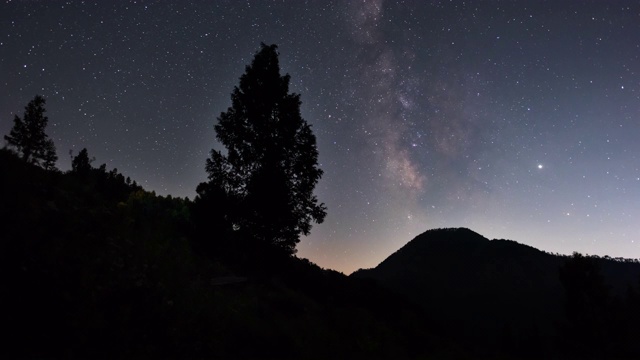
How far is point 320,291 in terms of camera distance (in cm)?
1623

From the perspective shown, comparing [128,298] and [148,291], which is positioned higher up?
[148,291]

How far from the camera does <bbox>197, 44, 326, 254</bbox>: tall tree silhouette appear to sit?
1669 centimetres

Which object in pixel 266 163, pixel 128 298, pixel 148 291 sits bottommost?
pixel 128 298

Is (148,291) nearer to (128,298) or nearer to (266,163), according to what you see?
(128,298)

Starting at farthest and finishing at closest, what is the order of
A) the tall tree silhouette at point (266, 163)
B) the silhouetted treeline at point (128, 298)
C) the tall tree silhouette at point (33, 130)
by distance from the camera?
1. the tall tree silhouette at point (33, 130)
2. the tall tree silhouette at point (266, 163)
3. the silhouetted treeline at point (128, 298)

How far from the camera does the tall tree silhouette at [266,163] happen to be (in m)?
16.7

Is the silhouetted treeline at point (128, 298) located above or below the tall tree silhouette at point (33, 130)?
below

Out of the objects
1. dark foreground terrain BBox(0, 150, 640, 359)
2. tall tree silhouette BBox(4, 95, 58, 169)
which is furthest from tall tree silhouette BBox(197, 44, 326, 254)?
tall tree silhouette BBox(4, 95, 58, 169)

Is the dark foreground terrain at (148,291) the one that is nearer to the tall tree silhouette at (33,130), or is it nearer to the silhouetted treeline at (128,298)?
the silhouetted treeline at (128,298)

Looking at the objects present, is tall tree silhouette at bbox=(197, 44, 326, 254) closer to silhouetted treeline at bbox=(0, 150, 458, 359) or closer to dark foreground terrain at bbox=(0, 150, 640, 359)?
dark foreground terrain at bbox=(0, 150, 640, 359)

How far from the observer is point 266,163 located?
685 inches

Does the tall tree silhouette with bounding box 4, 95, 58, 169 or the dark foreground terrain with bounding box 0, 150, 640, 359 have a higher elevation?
the tall tree silhouette with bounding box 4, 95, 58, 169

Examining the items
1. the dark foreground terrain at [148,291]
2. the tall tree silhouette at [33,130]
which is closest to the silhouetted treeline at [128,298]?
the dark foreground terrain at [148,291]

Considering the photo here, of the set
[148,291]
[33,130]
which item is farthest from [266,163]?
[33,130]
